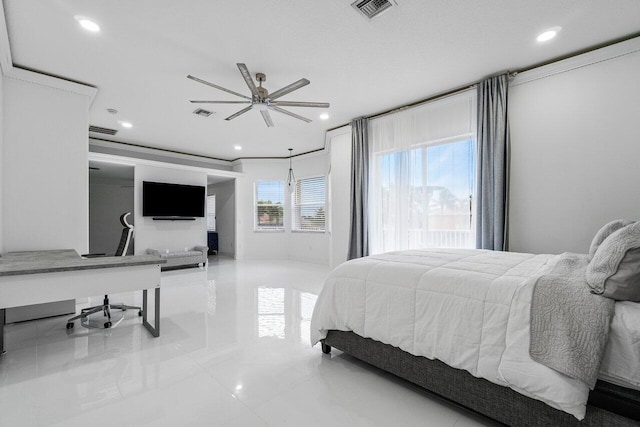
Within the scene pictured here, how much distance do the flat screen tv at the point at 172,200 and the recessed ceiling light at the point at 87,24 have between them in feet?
13.0

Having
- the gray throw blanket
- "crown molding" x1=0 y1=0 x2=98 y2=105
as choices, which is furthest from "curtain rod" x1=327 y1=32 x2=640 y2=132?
"crown molding" x1=0 y1=0 x2=98 y2=105

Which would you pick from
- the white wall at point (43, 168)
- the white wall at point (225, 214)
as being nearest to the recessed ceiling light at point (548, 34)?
the white wall at point (43, 168)

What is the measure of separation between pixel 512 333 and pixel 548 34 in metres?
3.02

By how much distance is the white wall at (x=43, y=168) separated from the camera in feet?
10.6

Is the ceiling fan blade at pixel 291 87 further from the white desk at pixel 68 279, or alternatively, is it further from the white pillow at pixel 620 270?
the white pillow at pixel 620 270

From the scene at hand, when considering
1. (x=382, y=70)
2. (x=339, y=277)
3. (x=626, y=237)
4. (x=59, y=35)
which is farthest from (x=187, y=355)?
(x=382, y=70)

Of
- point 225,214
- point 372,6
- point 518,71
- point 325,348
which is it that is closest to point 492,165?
point 518,71

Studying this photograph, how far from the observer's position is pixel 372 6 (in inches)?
95.7

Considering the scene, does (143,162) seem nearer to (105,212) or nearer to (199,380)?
(105,212)

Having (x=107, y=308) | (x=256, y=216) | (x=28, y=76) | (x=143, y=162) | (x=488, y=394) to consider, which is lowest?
(x=107, y=308)

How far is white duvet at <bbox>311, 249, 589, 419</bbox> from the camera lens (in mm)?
1300

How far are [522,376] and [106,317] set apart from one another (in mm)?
3775

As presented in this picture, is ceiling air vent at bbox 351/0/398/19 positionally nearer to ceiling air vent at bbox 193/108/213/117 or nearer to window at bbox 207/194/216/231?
ceiling air vent at bbox 193/108/213/117

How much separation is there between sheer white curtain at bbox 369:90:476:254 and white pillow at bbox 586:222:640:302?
8.17 ft
